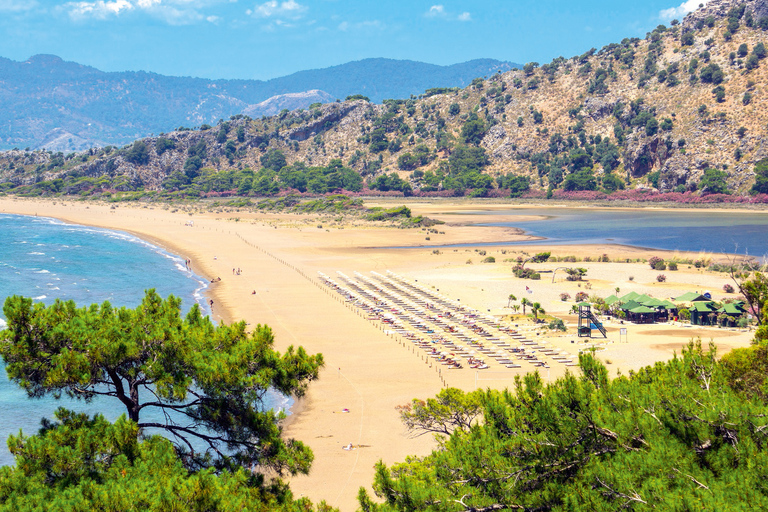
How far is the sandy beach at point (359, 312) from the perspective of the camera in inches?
838

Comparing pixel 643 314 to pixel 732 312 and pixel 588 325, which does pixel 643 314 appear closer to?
pixel 588 325

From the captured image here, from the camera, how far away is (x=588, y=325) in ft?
114

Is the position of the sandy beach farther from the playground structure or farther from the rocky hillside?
the rocky hillside

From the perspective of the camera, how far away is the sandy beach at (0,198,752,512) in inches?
838

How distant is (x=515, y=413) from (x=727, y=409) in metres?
3.32

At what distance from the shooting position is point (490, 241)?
251 ft

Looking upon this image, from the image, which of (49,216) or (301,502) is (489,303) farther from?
(49,216)

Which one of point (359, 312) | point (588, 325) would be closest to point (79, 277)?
point (359, 312)

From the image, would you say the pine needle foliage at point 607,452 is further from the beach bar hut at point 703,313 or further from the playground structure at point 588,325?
the beach bar hut at point 703,313

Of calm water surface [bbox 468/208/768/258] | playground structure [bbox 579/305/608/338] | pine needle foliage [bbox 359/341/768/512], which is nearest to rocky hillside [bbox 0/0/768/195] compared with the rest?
calm water surface [bbox 468/208/768/258]

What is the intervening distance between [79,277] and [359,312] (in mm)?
24677

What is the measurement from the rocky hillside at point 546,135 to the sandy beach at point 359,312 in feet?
207

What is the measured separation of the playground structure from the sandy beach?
64cm

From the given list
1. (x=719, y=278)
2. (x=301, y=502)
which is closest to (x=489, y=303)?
(x=719, y=278)
